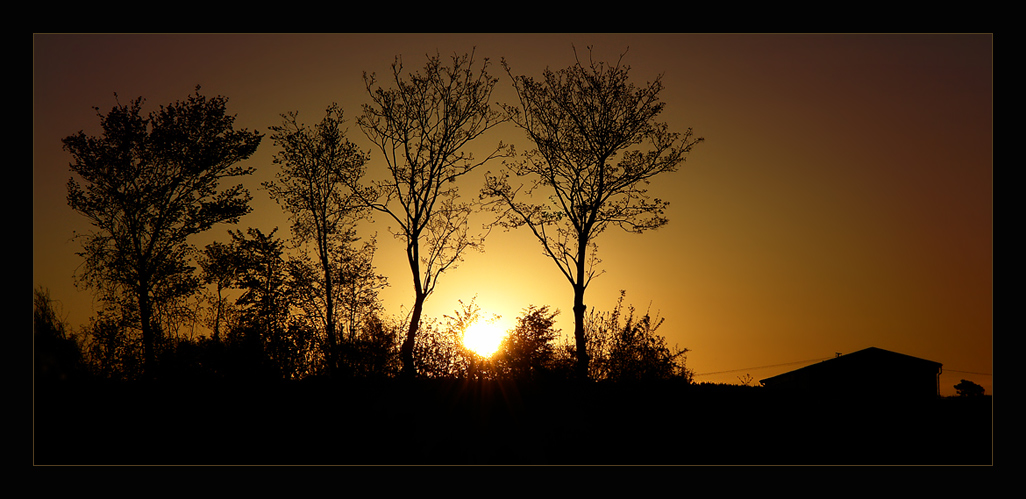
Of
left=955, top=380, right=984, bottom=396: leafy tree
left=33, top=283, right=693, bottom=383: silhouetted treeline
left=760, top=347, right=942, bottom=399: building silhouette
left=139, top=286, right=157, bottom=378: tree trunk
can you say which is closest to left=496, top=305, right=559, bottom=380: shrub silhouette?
left=33, top=283, right=693, bottom=383: silhouetted treeline

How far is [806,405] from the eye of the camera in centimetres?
2166

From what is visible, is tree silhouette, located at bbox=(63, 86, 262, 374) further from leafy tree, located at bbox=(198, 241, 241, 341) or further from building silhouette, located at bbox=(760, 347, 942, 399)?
building silhouette, located at bbox=(760, 347, 942, 399)

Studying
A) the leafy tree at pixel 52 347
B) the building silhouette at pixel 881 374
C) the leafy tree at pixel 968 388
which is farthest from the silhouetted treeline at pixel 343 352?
the leafy tree at pixel 968 388

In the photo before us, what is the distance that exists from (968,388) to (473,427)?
46455 mm

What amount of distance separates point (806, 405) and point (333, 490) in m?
12.7

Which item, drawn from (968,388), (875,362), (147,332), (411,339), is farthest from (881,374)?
(147,332)

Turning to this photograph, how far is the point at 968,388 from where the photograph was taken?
53594 millimetres

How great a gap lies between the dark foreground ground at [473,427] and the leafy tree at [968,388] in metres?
33.0

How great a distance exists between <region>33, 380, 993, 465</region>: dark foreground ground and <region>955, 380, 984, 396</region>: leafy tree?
108ft

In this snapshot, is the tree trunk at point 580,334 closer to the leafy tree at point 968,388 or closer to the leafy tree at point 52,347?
the leafy tree at point 52,347

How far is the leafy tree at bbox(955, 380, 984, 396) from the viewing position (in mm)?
50084

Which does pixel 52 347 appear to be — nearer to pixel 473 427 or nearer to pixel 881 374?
pixel 473 427

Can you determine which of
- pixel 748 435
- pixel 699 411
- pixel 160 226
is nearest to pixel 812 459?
pixel 748 435

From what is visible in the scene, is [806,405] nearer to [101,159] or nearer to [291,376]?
[291,376]
